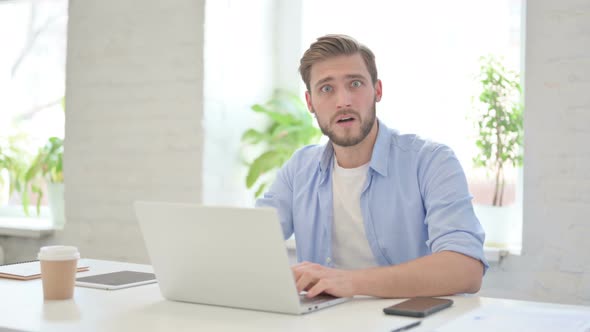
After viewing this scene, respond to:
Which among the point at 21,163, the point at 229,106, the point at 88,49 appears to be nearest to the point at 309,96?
the point at 229,106

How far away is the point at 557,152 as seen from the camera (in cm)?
254

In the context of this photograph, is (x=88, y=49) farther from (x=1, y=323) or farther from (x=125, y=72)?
(x=1, y=323)

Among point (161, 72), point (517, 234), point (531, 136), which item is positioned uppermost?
point (161, 72)

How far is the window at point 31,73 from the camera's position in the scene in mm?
3988

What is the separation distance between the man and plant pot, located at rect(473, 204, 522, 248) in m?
0.91

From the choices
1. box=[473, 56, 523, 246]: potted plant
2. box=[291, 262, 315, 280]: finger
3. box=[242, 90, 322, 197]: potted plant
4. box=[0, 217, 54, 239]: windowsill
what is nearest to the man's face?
box=[291, 262, 315, 280]: finger

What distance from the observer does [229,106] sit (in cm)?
331

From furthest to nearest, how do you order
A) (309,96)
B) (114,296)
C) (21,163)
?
(21,163), (309,96), (114,296)

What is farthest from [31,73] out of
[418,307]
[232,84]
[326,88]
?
[418,307]

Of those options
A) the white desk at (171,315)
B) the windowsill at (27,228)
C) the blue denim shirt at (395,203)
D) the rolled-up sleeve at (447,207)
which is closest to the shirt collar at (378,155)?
the blue denim shirt at (395,203)

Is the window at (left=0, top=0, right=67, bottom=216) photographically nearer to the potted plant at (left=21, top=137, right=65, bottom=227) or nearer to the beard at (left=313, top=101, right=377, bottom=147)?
the potted plant at (left=21, top=137, right=65, bottom=227)

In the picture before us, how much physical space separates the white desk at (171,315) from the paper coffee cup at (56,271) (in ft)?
0.10

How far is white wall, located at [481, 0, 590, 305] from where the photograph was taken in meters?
2.49

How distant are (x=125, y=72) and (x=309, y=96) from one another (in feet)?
4.82
